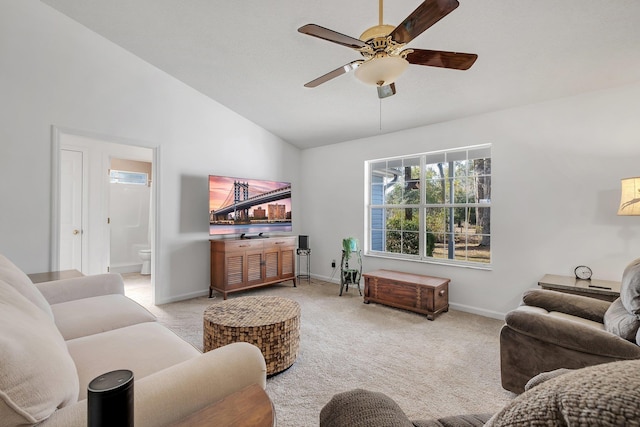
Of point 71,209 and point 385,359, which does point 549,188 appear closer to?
point 385,359

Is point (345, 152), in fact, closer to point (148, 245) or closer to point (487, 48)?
point (487, 48)

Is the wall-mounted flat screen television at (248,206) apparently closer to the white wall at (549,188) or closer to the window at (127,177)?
the white wall at (549,188)

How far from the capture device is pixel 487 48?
2471mm

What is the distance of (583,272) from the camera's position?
289cm

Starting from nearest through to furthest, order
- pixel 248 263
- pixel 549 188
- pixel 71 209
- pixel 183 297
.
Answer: pixel 549 188, pixel 183 297, pixel 248 263, pixel 71 209

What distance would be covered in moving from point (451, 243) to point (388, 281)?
1.02 m

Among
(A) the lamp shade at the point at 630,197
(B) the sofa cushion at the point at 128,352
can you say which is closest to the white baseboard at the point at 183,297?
(B) the sofa cushion at the point at 128,352

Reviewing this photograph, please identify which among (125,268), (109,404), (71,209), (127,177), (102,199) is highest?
(127,177)

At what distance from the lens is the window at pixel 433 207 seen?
368 cm

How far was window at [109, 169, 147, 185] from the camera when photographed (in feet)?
18.2

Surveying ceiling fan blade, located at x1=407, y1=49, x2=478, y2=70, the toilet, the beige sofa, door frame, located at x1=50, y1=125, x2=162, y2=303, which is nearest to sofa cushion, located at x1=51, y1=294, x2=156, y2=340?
the beige sofa

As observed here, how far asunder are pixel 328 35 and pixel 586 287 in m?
2.90

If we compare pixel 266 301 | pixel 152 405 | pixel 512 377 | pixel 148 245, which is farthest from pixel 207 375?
pixel 148 245

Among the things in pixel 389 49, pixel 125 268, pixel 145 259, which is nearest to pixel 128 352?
pixel 389 49
